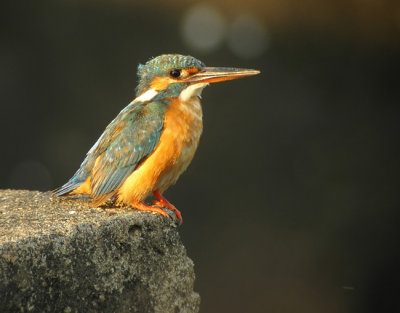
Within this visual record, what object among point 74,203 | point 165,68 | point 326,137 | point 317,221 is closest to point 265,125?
point 326,137

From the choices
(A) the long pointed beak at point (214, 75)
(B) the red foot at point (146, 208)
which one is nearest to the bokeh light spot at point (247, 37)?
(A) the long pointed beak at point (214, 75)

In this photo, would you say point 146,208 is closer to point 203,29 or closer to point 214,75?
point 214,75

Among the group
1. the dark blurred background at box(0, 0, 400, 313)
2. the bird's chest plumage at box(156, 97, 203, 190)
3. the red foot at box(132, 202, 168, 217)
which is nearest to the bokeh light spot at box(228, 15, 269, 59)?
the dark blurred background at box(0, 0, 400, 313)

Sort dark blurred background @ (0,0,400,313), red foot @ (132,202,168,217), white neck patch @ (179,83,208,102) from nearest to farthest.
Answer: red foot @ (132,202,168,217), white neck patch @ (179,83,208,102), dark blurred background @ (0,0,400,313)

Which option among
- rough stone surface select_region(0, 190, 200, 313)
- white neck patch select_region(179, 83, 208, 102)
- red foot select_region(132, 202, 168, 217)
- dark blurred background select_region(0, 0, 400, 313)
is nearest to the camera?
rough stone surface select_region(0, 190, 200, 313)

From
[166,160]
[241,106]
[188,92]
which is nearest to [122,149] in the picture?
[166,160]

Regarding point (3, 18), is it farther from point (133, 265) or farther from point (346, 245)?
point (133, 265)

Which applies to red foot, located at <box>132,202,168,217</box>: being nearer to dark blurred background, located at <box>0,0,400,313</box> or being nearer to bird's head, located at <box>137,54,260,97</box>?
bird's head, located at <box>137,54,260,97</box>

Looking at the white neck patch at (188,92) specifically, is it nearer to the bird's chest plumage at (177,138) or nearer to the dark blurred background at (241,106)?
the bird's chest plumage at (177,138)

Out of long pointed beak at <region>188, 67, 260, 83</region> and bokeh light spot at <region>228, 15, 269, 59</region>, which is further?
bokeh light spot at <region>228, 15, 269, 59</region>
